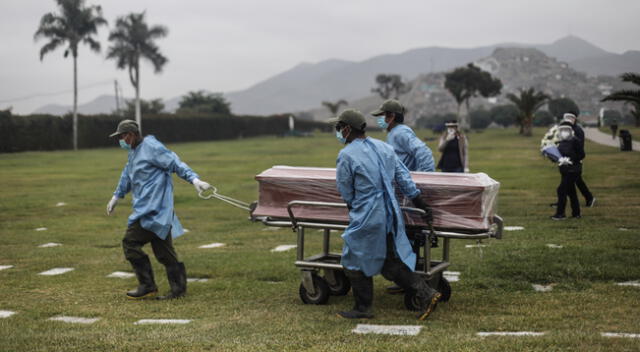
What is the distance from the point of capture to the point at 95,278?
32.2 ft

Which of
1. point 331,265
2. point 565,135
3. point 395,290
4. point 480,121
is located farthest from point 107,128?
point 480,121

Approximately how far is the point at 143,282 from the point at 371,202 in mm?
3179

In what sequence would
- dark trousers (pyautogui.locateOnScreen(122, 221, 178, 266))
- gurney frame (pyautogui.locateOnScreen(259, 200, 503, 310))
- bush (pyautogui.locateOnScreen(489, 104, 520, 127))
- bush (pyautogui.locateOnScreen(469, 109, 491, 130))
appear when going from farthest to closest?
bush (pyautogui.locateOnScreen(469, 109, 491, 130)) < bush (pyautogui.locateOnScreen(489, 104, 520, 127)) < dark trousers (pyautogui.locateOnScreen(122, 221, 178, 266)) < gurney frame (pyautogui.locateOnScreen(259, 200, 503, 310))

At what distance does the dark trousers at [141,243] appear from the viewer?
8.49 metres

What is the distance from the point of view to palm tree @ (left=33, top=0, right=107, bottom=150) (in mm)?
62719

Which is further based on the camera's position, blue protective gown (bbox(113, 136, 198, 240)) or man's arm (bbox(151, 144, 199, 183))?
man's arm (bbox(151, 144, 199, 183))

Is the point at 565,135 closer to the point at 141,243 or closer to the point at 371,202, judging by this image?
the point at 371,202

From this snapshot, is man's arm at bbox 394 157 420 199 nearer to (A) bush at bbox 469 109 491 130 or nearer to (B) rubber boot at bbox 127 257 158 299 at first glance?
(B) rubber boot at bbox 127 257 158 299

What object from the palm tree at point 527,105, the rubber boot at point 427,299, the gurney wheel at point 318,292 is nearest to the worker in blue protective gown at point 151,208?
the gurney wheel at point 318,292

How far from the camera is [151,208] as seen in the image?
8367 millimetres

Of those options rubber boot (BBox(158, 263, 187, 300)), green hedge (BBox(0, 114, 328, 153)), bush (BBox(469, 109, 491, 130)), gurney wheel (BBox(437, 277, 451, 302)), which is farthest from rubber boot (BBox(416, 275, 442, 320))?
bush (BBox(469, 109, 491, 130))

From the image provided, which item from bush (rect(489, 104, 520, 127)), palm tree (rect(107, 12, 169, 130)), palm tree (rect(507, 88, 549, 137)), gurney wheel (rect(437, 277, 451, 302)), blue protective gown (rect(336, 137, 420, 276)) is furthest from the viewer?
bush (rect(489, 104, 520, 127))

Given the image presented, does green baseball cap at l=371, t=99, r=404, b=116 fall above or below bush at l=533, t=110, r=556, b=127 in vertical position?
below

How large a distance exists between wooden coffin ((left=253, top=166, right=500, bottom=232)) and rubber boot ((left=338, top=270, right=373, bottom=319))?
2.35 feet
